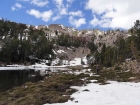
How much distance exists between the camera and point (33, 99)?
20.3 metres

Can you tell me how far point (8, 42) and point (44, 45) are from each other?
38.5m

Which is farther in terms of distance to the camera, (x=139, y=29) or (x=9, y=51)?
(x=9, y=51)

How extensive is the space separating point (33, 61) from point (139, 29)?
91.3 meters

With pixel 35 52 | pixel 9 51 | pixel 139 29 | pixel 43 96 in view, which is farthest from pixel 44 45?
pixel 43 96

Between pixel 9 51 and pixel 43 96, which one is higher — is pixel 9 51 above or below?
above

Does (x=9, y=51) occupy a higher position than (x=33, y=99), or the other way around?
(x=9, y=51)

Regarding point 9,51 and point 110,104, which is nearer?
point 110,104

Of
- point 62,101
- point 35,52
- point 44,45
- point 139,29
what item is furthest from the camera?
point 44,45

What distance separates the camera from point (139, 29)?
96438mm

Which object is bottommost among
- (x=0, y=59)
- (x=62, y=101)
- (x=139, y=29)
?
(x=62, y=101)

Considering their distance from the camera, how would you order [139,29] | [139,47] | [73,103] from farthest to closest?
[139,29] → [139,47] → [73,103]

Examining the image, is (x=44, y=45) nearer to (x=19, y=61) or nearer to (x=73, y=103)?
(x=19, y=61)

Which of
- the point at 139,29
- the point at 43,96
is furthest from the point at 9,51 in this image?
the point at 43,96

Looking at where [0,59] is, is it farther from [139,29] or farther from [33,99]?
[33,99]
